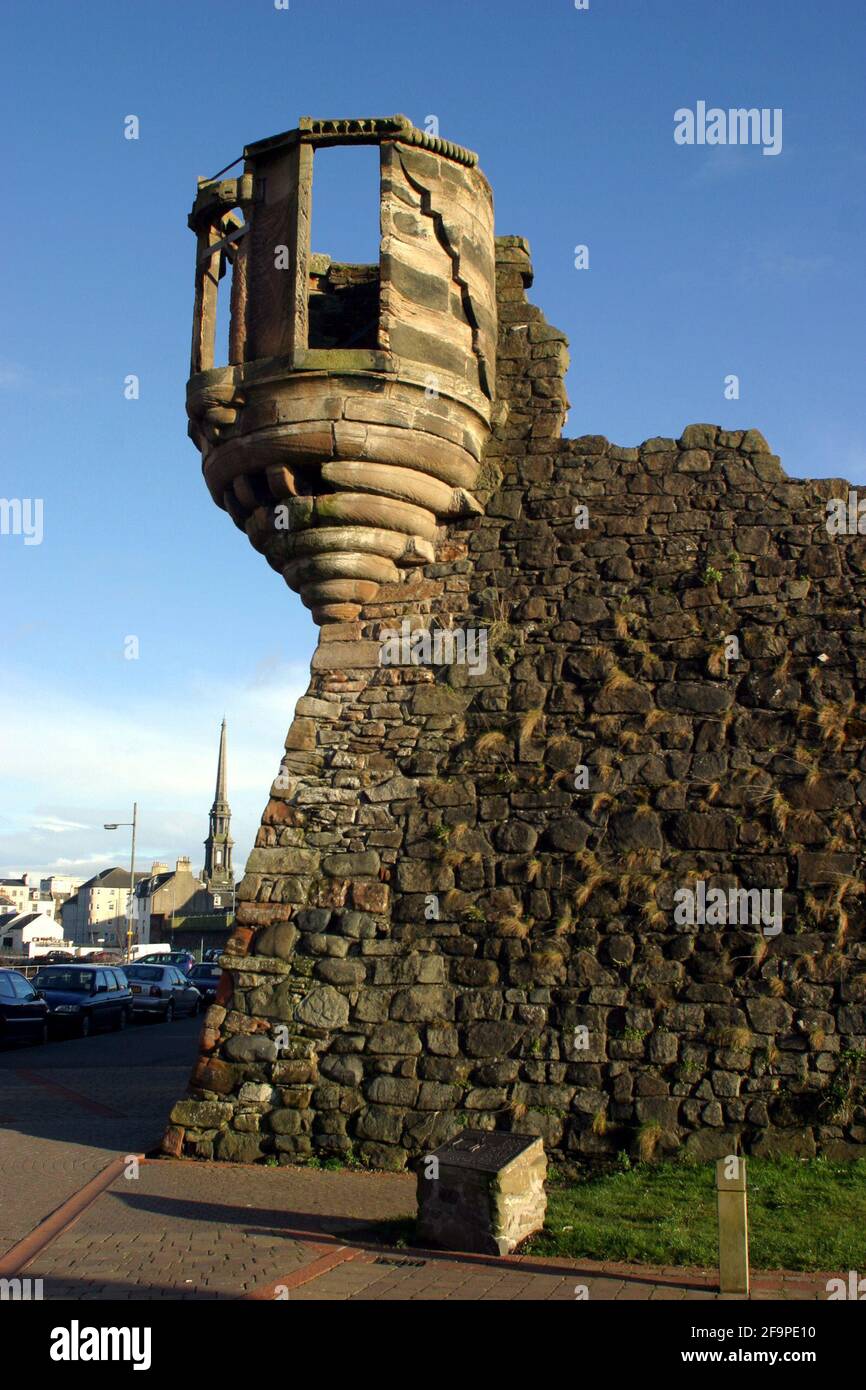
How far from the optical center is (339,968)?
9.95 m

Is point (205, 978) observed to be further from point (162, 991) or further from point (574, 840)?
point (574, 840)

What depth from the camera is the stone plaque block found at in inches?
272

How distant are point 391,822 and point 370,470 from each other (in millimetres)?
2944

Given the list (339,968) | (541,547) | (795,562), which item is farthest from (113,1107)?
(795,562)

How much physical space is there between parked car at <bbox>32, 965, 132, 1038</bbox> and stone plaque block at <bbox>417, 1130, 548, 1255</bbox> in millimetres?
16534

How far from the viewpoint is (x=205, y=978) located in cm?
3441

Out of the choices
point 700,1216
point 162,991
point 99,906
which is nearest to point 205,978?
point 162,991

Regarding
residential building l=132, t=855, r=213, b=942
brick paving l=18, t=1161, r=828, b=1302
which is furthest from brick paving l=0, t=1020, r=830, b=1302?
residential building l=132, t=855, r=213, b=942

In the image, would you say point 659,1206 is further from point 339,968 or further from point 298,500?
point 298,500

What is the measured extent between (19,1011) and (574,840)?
13.3 m

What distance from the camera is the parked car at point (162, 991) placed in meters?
26.7
